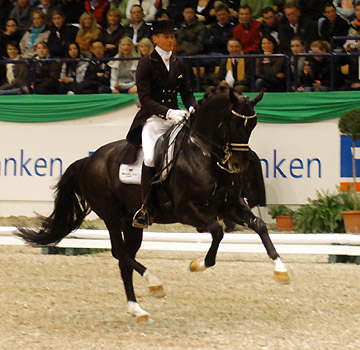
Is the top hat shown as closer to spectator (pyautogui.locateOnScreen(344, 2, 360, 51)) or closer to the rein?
the rein

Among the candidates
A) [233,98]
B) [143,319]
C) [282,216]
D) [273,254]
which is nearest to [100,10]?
[282,216]

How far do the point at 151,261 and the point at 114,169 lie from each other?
3180mm

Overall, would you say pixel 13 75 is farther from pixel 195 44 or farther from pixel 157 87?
pixel 157 87

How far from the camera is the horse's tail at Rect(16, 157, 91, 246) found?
7668 mm

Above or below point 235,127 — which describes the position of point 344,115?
below

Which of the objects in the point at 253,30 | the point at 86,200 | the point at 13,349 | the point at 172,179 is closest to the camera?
the point at 13,349

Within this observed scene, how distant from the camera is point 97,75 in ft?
43.4

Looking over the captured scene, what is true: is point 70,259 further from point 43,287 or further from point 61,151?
point 61,151

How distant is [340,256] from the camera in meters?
9.77

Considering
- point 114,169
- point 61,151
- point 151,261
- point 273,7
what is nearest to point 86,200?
point 114,169

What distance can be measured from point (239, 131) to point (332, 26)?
23.2ft

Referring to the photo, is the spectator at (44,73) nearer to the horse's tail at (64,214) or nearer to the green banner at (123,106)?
the green banner at (123,106)

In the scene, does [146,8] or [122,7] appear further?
[122,7]

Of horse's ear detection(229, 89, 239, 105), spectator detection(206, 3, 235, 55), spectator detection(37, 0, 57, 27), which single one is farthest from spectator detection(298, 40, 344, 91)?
horse's ear detection(229, 89, 239, 105)
